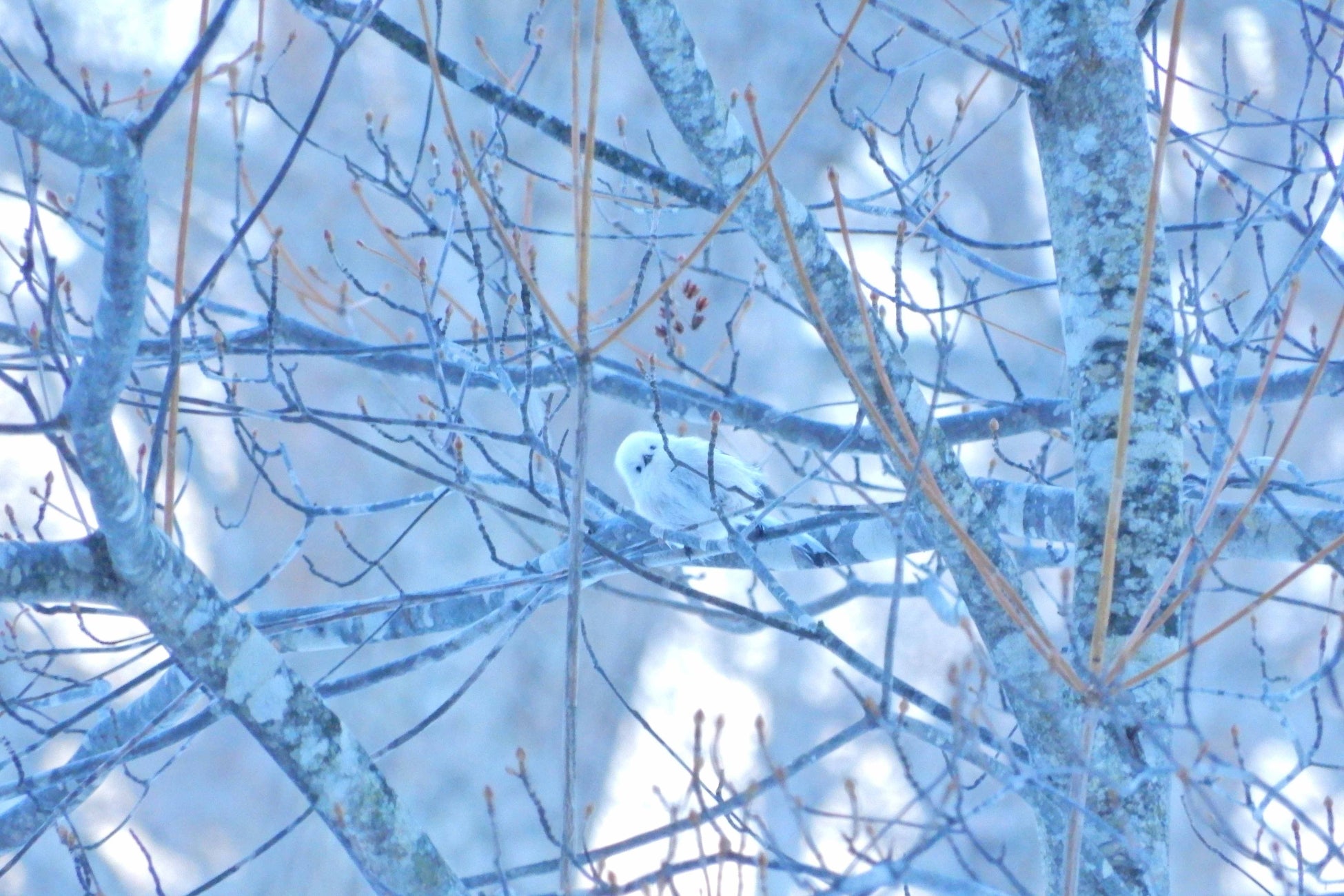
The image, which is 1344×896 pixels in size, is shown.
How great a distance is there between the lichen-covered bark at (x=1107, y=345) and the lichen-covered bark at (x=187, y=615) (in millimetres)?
737

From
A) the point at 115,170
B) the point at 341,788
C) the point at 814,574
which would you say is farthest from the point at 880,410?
the point at 814,574

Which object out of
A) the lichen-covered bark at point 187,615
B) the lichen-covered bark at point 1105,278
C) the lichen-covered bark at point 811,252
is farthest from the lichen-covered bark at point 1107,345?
the lichen-covered bark at point 187,615

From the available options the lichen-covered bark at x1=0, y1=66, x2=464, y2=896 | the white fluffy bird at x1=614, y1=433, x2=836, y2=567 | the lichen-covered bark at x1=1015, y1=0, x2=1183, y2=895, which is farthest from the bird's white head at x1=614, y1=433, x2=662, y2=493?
the lichen-covered bark at x1=0, y1=66, x2=464, y2=896

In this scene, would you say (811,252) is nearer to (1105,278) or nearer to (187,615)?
(1105,278)

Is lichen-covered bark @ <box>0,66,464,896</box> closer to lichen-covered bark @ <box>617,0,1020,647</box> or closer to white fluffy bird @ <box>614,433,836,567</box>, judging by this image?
lichen-covered bark @ <box>617,0,1020,647</box>

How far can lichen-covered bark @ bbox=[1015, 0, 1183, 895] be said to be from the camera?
149 cm

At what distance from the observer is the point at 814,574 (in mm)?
7453

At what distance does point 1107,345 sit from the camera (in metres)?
1.64

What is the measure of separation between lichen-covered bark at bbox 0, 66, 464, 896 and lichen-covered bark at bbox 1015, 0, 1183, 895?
2.42 feet

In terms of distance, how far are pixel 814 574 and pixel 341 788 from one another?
6215 mm

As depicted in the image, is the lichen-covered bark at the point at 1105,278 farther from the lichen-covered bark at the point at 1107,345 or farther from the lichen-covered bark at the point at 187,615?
the lichen-covered bark at the point at 187,615

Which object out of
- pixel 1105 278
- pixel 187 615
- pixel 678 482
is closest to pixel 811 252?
pixel 1105 278

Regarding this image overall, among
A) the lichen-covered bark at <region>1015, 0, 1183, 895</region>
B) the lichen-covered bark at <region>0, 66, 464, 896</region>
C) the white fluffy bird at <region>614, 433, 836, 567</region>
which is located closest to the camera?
the lichen-covered bark at <region>0, 66, 464, 896</region>

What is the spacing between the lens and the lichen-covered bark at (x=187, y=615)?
3.50 ft
